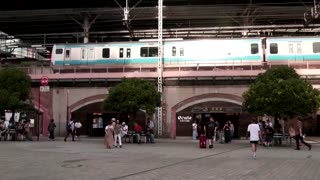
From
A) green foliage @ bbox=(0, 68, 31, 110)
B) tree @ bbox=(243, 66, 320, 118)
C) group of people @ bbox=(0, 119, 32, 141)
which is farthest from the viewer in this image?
green foliage @ bbox=(0, 68, 31, 110)

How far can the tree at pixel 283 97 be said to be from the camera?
28.6m

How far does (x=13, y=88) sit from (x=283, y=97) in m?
20.5

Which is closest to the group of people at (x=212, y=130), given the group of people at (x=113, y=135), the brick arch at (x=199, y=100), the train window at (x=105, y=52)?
the brick arch at (x=199, y=100)

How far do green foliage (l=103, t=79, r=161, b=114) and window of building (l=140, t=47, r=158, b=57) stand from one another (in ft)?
31.8

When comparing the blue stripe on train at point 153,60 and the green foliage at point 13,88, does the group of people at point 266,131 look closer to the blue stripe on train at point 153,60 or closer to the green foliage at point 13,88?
the blue stripe on train at point 153,60

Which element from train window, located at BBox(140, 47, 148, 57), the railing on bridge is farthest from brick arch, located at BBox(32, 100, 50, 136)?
train window, located at BBox(140, 47, 148, 57)

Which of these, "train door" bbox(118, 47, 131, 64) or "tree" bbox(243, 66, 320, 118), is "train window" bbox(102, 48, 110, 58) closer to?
"train door" bbox(118, 47, 131, 64)

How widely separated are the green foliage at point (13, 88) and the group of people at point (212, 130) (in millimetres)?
14142

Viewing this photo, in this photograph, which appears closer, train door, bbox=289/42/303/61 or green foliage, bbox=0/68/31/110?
green foliage, bbox=0/68/31/110

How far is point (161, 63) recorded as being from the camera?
140ft

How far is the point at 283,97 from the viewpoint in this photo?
94.1ft

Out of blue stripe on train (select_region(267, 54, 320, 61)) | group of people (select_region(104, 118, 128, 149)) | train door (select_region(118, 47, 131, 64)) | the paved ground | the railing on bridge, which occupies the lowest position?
the paved ground

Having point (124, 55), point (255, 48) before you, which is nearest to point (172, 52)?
point (124, 55)

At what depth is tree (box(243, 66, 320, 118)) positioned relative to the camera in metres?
→ 28.6
